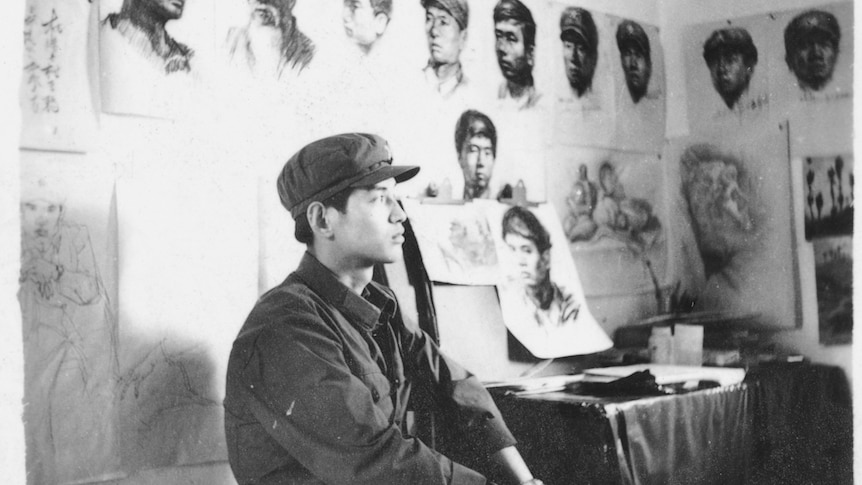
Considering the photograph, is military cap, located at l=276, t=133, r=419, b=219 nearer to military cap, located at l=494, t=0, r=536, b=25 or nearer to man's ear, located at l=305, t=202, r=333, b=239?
man's ear, located at l=305, t=202, r=333, b=239

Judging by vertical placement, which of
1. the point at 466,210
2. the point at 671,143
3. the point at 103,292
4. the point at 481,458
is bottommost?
the point at 481,458

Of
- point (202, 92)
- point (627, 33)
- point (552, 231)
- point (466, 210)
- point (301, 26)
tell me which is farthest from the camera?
point (627, 33)

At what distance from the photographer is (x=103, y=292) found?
4.58 feet

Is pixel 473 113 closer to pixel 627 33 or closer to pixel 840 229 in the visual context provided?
pixel 627 33

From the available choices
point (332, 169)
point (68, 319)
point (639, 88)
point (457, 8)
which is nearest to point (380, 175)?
point (332, 169)

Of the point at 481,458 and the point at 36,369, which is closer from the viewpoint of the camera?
the point at 36,369

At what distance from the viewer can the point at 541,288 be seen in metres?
2.06

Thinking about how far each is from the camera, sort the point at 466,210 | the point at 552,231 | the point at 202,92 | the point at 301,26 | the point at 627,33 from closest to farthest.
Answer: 1. the point at 202,92
2. the point at 301,26
3. the point at 466,210
4. the point at 552,231
5. the point at 627,33

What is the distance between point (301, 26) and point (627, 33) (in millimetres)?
1050

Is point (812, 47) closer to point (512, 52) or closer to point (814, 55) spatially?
point (814, 55)

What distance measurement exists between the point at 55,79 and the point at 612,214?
4.77 feet

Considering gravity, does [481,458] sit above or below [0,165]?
below

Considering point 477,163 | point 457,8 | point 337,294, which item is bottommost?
point 337,294

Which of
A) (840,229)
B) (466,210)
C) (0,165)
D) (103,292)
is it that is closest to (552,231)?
(466,210)
